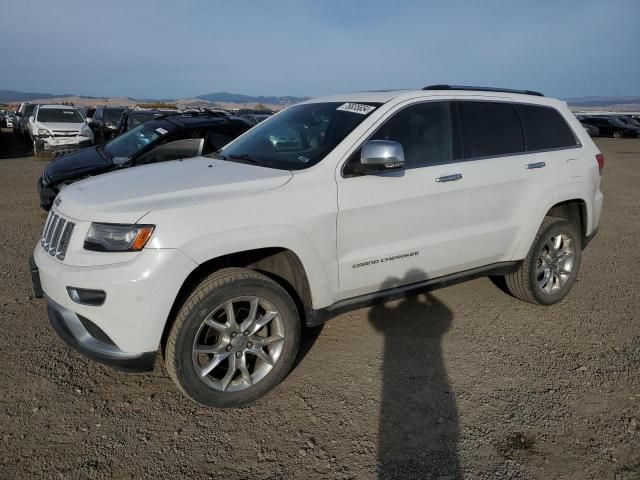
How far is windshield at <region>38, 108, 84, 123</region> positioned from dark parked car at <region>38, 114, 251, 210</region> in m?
9.73

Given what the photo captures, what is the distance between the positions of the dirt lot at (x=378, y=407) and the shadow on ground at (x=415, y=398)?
11mm

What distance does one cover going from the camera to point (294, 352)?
315 centimetres

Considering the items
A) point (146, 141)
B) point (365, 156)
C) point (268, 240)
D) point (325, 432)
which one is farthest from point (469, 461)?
point (146, 141)

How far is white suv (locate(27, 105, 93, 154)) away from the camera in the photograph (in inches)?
582

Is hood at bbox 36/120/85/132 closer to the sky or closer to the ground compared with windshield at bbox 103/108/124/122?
closer to the ground

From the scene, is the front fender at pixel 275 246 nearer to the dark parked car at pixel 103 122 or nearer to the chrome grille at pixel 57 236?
the chrome grille at pixel 57 236

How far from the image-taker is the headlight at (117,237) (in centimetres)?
257

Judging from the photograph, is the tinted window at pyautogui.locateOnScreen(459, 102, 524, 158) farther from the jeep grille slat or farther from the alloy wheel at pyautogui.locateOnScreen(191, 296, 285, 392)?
the jeep grille slat

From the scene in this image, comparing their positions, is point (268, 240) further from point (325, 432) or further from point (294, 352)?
point (325, 432)

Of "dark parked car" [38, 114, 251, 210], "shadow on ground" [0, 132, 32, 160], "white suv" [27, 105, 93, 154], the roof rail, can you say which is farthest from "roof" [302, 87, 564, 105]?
"shadow on ground" [0, 132, 32, 160]

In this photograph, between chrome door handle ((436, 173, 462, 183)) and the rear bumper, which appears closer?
the rear bumper

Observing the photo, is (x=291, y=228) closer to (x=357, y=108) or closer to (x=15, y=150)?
(x=357, y=108)

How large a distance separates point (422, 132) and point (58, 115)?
52.0 feet

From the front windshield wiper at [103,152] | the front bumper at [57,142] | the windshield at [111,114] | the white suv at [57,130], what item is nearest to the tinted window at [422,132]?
the front windshield wiper at [103,152]
